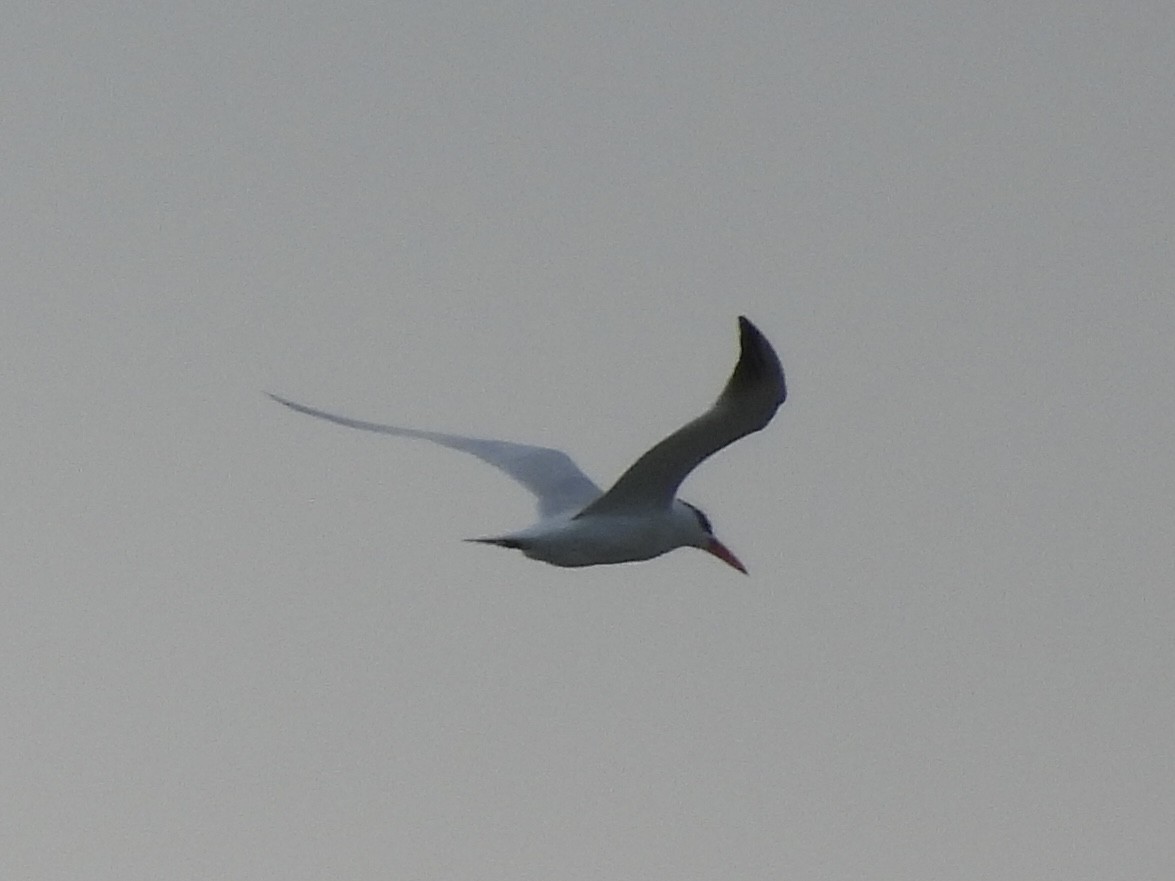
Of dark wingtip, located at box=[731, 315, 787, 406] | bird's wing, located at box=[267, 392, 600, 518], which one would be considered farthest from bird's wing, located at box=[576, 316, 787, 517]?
bird's wing, located at box=[267, 392, 600, 518]

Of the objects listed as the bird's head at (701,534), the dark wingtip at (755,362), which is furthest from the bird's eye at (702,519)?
the dark wingtip at (755,362)

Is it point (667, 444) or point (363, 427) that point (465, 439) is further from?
point (667, 444)

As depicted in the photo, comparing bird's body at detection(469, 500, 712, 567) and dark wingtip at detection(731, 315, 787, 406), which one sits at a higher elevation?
dark wingtip at detection(731, 315, 787, 406)

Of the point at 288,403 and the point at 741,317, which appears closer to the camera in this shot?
the point at 741,317

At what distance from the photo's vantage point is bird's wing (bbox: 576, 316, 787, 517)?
609 inches

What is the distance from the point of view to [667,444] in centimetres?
1647

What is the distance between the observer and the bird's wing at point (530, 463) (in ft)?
62.9

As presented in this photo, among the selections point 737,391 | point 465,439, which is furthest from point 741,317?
point 465,439

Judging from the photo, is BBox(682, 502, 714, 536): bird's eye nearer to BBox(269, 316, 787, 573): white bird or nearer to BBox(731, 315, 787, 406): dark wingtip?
BBox(269, 316, 787, 573): white bird

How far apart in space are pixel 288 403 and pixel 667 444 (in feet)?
13.5

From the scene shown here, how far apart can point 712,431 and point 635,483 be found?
105 centimetres

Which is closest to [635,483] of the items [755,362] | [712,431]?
[712,431]

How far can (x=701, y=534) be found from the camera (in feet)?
60.0

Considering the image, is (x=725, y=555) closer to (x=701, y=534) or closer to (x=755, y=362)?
(x=701, y=534)
